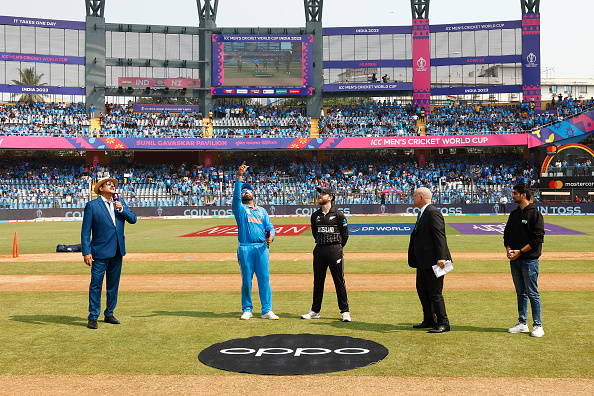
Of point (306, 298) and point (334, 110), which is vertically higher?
point (334, 110)

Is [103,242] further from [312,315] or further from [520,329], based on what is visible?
[520,329]

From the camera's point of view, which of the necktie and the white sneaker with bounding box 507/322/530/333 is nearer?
the white sneaker with bounding box 507/322/530/333

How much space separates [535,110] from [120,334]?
5774 centimetres

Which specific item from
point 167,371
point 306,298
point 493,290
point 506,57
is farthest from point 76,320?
point 506,57

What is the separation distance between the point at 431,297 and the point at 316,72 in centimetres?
5455

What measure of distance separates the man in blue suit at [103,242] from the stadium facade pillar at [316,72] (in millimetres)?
52542

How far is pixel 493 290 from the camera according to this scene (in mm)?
11750

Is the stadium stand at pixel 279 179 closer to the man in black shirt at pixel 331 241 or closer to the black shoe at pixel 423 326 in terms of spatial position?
the man in black shirt at pixel 331 241

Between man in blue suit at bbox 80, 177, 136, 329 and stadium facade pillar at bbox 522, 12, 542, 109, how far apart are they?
5771 cm

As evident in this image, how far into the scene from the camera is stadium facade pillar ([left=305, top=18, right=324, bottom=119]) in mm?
60188

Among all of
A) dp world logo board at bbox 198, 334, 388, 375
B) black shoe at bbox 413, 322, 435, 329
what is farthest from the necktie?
black shoe at bbox 413, 322, 435, 329

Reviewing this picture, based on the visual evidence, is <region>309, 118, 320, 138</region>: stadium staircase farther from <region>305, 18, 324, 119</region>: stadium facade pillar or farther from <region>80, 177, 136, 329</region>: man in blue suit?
<region>80, 177, 136, 329</region>: man in blue suit

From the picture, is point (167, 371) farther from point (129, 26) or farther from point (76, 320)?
point (129, 26)

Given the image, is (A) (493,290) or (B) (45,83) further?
(B) (45,83)
